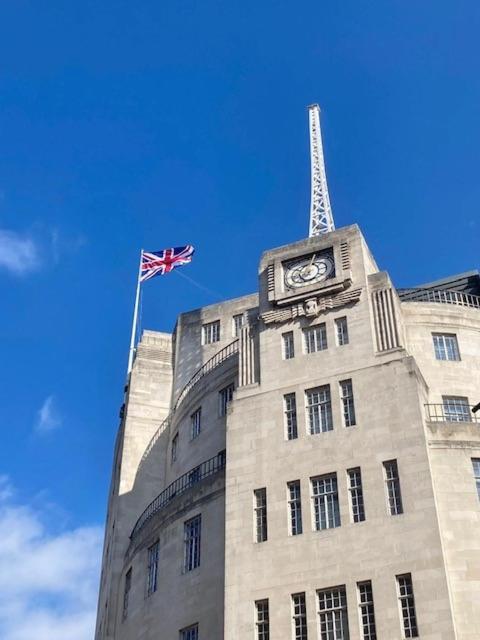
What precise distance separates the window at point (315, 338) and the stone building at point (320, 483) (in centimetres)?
11

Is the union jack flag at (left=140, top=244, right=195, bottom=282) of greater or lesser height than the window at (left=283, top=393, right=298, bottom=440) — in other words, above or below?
above

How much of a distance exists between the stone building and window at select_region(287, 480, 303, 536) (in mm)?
90

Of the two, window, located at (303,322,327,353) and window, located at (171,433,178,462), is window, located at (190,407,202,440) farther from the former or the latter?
window, located at (303,322,327,353)

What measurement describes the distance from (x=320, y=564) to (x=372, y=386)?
8.32m

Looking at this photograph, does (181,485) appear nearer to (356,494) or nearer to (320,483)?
(320,483)

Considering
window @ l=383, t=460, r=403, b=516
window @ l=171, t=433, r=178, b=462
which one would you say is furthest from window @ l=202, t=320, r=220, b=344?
window @ l=383, t=460, r=403, b=516

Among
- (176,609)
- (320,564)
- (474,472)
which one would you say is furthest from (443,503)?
(176,609)

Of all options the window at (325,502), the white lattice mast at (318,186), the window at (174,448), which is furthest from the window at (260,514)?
the white lattice mast at (318,186)

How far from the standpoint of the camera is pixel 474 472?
3675 centimetres

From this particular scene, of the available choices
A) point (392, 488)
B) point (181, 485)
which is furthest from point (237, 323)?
point (392, 488)

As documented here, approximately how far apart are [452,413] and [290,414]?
8529 mm

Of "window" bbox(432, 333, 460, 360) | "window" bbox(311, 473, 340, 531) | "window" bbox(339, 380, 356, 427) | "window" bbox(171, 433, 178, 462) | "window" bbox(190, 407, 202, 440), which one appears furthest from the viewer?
"window" bbox(171, 433, 178, 462)

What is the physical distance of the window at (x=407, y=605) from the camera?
105 ft

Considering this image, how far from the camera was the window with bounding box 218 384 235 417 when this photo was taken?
48062mm
